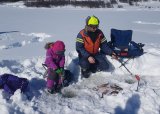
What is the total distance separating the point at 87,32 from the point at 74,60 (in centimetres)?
96

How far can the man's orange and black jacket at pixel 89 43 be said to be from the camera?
727cm

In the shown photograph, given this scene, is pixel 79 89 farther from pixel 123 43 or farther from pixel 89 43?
pixel 123 43

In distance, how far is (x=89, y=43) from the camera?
7355mm

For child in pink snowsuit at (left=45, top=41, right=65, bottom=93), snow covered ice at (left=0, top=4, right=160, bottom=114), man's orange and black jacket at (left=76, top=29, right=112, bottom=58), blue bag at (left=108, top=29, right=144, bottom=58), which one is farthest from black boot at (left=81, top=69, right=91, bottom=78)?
blue bag at (left=108, top=29, right=144, bottom=58)

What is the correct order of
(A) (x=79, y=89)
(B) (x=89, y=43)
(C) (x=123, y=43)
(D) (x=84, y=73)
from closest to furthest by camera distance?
(A) (x=79, y=89) → (D) (x=84, y=73) → (B) (x=89, y=43) → (C) (x=123, y=43)

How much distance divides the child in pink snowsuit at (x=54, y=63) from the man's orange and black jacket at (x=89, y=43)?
0.94 m

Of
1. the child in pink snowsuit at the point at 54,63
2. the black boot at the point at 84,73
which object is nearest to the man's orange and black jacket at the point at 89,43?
the black boot at the point at 84,73

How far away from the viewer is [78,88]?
6.62 metres

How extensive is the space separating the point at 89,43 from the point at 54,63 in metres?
1.36

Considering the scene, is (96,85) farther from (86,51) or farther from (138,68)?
(138,68)

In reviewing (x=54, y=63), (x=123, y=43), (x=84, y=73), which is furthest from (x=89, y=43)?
(x=54, y=63)

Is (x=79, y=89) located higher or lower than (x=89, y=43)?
lower

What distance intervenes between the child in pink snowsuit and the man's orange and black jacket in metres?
0.94

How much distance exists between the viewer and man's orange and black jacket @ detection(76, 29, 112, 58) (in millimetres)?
7273
